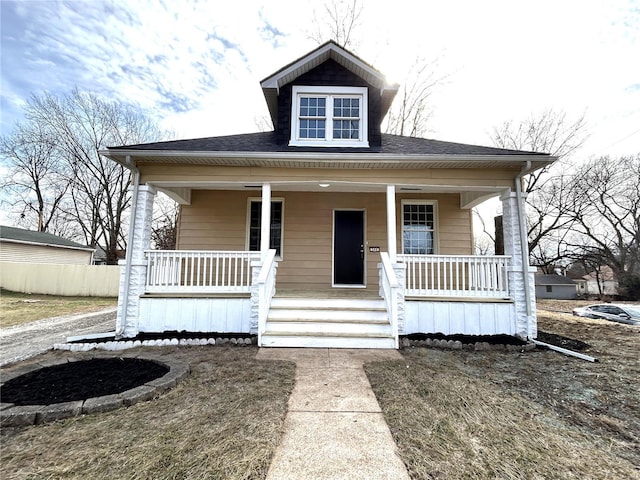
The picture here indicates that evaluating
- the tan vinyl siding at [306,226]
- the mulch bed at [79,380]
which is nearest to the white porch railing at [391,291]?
the tan vinyl siding at [306,226]

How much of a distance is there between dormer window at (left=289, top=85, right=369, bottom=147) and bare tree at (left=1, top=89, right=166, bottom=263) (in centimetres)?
1694

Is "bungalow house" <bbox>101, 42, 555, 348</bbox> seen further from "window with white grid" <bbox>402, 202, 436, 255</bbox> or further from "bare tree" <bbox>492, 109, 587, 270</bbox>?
"bare tree" <bbox>492, 109, 587, 270</bbox>

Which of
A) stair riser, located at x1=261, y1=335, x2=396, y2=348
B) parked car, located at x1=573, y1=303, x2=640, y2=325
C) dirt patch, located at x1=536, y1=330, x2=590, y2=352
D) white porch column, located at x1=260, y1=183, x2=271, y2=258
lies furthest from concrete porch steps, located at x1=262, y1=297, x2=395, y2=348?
parked car, located at x1=573, y1=303, x2=640, y2=325

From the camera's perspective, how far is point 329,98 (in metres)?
7.01

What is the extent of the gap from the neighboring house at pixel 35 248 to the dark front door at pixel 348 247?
1952 centimetres

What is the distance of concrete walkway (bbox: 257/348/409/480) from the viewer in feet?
6.35

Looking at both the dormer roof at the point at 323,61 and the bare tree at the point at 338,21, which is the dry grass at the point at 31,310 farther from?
the bare tree at the point at 338,21

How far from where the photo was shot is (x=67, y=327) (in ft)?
23.5

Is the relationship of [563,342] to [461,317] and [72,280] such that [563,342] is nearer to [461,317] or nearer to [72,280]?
[461,317]

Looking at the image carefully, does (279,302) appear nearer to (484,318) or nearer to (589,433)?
(484,318)

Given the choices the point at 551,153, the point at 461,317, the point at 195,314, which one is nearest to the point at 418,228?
the point at 461,317

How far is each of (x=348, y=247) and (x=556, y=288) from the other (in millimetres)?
28363

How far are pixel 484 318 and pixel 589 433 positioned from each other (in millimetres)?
3196

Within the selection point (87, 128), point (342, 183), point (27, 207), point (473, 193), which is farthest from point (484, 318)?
point (27, 207)
